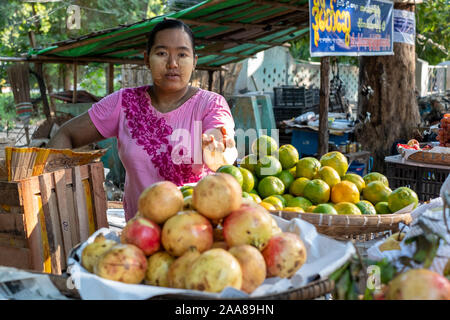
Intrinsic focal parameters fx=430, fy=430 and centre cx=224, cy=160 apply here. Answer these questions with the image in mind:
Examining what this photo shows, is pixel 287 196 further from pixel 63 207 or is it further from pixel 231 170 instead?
pixel 63 207

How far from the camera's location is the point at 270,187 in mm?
2506

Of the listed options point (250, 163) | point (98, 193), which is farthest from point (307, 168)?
point (98, 193)

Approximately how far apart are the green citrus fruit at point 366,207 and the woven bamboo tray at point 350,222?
6.4 inches

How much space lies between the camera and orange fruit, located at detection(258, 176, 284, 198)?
2502 millimetres

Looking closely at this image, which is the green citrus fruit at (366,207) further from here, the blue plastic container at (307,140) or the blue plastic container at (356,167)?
the blue plastic container at (307,140)

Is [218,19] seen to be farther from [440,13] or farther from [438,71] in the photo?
[438,71]

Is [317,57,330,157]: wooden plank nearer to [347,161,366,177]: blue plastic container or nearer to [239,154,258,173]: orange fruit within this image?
[347,161,366,177]: blue plastic container

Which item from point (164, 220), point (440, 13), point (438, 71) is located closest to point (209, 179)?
point (164, 220)

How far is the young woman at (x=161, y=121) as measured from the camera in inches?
93.7

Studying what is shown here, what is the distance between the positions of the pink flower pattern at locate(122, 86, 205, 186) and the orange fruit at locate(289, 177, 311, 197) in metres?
0.56

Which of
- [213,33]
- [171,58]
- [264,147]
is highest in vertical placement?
[213,33]

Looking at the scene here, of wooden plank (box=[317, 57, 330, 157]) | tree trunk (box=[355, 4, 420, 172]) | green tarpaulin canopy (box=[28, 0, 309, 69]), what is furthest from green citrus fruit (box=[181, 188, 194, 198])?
tree trunk (box=[355, 4, 420, 172])

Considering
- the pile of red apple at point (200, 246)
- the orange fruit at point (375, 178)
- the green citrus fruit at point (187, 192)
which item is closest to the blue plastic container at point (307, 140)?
the orange fruit at point (375, 178)

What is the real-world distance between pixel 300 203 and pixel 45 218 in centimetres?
133
